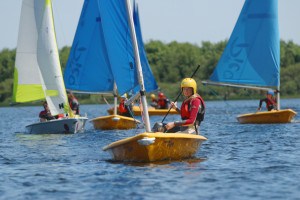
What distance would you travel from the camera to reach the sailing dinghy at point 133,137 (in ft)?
59.5

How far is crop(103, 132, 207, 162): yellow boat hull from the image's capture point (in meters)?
17.9

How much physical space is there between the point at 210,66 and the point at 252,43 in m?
71.9

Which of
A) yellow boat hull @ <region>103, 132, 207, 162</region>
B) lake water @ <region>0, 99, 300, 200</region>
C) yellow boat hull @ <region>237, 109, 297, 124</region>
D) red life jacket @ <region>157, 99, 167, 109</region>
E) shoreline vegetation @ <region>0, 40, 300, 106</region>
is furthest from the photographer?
shoreline vegetation @ <region>0, 40, 300, 106</region>

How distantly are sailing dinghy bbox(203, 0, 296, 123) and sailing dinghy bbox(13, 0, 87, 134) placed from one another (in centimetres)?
987

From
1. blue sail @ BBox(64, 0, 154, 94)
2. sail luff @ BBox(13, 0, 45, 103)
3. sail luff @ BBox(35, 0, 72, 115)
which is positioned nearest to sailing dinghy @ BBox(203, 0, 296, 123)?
blue sail @ BBox(64, 0, 154, 94)

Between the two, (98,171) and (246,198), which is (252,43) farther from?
(246,198)

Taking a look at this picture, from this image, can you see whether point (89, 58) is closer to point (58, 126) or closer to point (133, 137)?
point (58, 126)

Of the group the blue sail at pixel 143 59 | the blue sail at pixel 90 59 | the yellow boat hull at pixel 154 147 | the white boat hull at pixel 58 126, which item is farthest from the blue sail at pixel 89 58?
the yellow boat hull at pixel 154 147

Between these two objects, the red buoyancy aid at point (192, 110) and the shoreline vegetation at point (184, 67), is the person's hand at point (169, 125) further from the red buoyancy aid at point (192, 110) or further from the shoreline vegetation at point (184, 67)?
the shoreline vegetation at point (184, 67)

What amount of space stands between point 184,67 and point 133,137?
328ft

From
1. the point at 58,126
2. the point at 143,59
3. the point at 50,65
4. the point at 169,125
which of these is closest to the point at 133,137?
the point at 169,125

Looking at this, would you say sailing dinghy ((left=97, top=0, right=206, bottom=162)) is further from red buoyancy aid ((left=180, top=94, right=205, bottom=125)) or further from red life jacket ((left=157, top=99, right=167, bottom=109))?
red life jacket ((left=157, top=99, right=167, bottom=109))

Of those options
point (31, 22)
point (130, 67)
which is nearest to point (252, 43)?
point (31, 22)

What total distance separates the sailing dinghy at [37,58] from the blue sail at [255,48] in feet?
32.6
